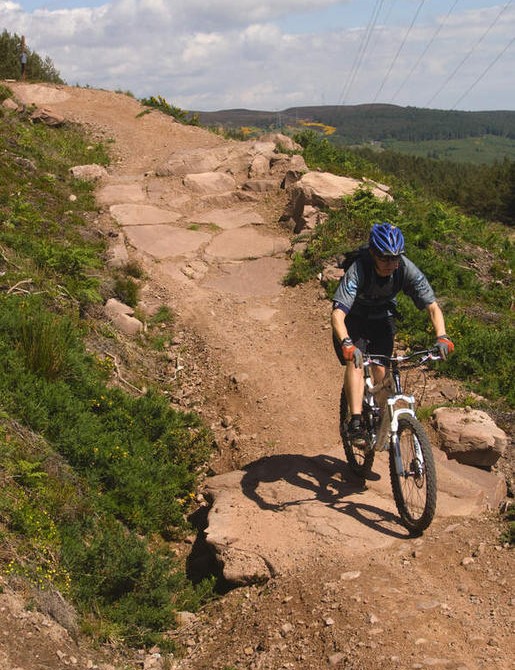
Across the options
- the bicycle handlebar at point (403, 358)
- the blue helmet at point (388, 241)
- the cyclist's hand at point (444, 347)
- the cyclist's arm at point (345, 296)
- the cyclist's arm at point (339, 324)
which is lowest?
the bicycle handlebar at point (403, 358)

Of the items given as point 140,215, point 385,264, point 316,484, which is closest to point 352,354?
point 385,264

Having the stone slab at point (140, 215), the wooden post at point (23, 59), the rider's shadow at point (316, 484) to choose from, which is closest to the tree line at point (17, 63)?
the wooden post at point (23, 59)

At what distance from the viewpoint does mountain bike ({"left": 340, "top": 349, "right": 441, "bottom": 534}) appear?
16.7ft

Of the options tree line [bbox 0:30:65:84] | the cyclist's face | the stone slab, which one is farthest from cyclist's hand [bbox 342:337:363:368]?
tree line [bbox 0:30:65:84]

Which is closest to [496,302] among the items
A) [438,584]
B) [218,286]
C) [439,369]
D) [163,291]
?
[439,369]

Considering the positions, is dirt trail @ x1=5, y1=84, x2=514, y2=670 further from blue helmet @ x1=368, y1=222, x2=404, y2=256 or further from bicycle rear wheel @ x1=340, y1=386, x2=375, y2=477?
blue helmet @ x1=368, y1=222, x2=404, y2=256

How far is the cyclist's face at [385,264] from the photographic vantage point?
5.33m

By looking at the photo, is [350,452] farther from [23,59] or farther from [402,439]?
[23,59]

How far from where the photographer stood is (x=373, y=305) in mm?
5699

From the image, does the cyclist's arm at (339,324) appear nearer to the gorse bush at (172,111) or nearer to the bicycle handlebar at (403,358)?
the bicycle handlebar at (403,358)

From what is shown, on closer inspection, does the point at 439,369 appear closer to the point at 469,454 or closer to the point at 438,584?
the point at 469,454

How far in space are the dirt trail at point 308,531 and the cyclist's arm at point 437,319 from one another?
1.49 meters

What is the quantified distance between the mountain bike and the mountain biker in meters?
0.10

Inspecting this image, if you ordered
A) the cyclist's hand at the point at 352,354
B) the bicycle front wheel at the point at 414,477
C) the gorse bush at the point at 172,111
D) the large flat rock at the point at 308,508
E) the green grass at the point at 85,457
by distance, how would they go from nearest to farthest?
the green grass at the point at 85,457, the bicycle front wheel at the point at 414,477, the cyclist's hand at the point at 352,354, the large flat rock at the point at 308,508, the gorse bush at the point at 172,111
